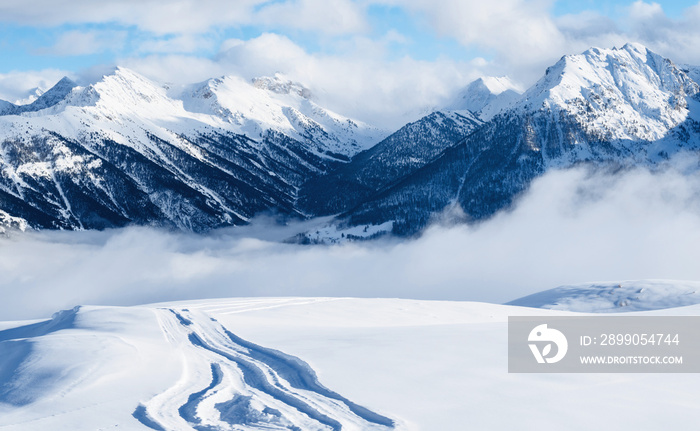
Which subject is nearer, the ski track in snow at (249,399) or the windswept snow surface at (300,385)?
the ski track in snow at (249,399)

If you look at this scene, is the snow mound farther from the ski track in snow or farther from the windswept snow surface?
the ski track in snow

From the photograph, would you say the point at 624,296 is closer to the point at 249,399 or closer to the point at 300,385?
the point at 300,385

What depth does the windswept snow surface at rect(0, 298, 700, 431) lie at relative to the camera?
20.2 metres

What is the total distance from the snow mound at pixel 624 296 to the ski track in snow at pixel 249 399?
58444 mm

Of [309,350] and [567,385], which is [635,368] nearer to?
[567,385]

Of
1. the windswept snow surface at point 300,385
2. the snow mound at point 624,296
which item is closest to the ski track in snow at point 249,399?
the windswept snow surface at point 300,385

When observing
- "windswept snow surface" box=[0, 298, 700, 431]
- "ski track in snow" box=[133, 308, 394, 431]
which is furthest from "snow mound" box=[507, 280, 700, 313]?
"ski track in snow" box=[133, 308, 394, 431]

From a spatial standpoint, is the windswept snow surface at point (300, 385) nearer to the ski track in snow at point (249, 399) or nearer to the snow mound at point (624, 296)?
the ski track in snow at point (249, 399)

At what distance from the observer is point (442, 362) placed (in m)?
27.5

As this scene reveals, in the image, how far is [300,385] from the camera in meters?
24.4

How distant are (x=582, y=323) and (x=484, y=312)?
1199 centimetres

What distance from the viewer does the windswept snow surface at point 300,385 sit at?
20.2m

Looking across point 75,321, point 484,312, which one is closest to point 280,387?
point 75,321

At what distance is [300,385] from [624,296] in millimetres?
66781
